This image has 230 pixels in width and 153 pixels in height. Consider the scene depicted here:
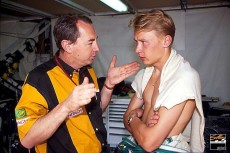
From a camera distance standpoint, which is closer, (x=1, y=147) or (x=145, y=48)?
(x=145, y=48)

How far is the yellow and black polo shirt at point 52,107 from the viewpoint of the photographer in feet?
4.94

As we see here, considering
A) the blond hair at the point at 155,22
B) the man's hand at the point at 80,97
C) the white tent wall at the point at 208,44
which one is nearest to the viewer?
the man's hand at the point at 80,97

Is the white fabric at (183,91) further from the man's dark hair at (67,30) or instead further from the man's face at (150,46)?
the man's dark hair at (67,30)

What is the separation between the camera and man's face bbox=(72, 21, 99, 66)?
6.25 feet

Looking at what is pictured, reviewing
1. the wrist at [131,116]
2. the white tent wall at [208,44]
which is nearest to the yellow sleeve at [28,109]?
the wrist at [131,116]

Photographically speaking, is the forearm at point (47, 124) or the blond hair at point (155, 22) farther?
the blond hair at point (155, 22)

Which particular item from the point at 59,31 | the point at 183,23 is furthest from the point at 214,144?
the point at 183,23

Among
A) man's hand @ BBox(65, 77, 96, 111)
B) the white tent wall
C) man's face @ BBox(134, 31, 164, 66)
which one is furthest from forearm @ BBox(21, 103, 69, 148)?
the white tent wall

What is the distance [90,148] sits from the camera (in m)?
1.85

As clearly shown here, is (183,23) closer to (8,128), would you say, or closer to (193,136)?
(193,136)

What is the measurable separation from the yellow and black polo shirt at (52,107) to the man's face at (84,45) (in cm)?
13

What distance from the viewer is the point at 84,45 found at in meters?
1.93

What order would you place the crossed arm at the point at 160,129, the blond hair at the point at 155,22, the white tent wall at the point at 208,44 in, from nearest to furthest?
the crossed arm at the point at 160,129, the blond hair at the point at 155,22, the white tent wall at the point at 208,44

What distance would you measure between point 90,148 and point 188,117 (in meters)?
0.85
